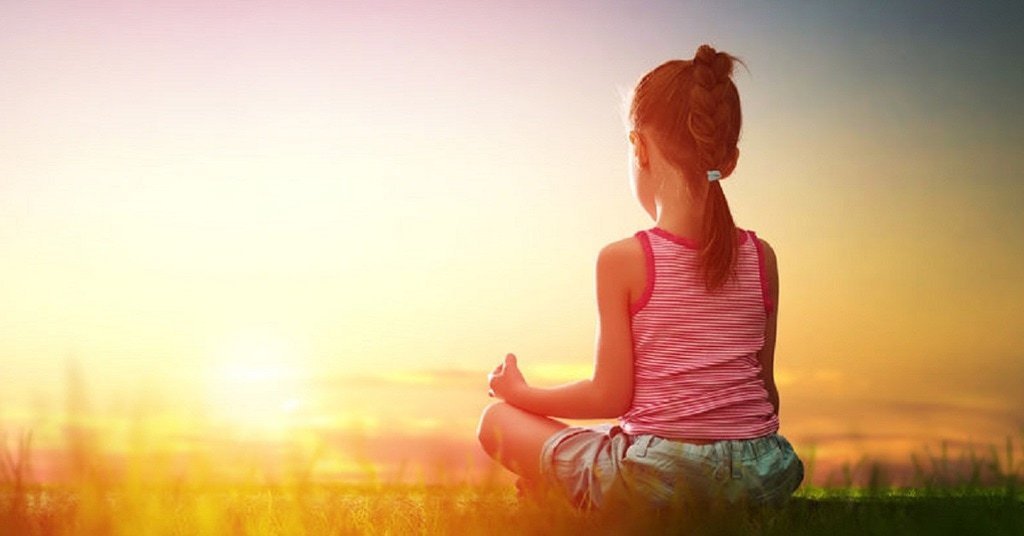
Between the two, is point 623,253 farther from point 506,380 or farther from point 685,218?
point 506,380

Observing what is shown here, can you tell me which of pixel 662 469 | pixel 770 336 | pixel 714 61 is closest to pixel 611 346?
pixel 662 469

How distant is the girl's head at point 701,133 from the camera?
13.6 ft

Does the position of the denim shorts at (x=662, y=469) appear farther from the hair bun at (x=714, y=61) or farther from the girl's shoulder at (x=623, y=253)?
the hair bun at (x=714, y=61)

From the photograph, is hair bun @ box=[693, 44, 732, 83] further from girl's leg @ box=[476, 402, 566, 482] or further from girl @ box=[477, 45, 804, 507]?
girl's leg @ box=[476, 402, 566, 482]

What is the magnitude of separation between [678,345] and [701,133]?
0.76 m

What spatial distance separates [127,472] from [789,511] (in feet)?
7.57

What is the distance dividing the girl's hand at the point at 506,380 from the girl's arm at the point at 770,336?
94 cm

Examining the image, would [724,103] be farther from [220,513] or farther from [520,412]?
[220,513]

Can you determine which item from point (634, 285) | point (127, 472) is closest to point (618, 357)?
point (634, 285)

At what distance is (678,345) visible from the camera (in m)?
4.11

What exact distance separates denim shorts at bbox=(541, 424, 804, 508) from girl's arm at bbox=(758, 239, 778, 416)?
277mm

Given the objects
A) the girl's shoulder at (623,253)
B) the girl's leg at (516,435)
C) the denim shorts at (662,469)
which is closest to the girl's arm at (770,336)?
the denim shorts at (662,469)

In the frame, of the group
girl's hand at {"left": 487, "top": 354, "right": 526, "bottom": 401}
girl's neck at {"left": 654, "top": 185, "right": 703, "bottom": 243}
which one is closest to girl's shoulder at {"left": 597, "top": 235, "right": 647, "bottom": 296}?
girl's neck at {"left": 654, "top": 185, "right": 703, "bottom": 243}

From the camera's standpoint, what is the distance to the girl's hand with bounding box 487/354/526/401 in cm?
434
